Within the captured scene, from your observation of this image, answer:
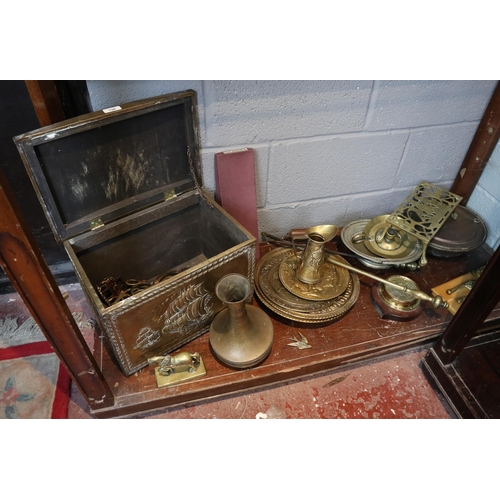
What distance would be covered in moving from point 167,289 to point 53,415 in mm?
537

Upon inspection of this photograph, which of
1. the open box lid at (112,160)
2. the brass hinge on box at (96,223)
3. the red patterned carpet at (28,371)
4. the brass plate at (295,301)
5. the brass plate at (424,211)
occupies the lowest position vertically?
the red patterned carpet at (28,371)

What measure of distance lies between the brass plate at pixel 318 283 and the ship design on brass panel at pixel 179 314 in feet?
0.94

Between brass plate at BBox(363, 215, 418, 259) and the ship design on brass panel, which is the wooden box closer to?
the ship design on brass panel

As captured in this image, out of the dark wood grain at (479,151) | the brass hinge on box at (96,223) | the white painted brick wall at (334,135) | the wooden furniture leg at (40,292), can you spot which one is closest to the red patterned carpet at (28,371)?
the wooden furniture leg at (40,292)

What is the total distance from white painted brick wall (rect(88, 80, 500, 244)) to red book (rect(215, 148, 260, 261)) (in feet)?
0.10

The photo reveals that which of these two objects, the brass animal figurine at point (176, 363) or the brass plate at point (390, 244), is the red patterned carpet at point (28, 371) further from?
the brass plate at point (390, 244)

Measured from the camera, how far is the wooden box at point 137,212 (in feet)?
3.34

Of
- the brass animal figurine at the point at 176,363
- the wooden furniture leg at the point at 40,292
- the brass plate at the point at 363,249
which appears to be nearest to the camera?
the wooden furniture leg at the point at 40,292

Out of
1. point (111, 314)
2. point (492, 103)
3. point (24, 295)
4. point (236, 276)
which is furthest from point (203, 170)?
point (492, 103)

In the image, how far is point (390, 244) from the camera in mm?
1443

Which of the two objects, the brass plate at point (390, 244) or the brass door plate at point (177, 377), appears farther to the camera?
the brass plate at point (390, 244)

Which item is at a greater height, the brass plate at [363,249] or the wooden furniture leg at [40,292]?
the wooden furniture leg at [40,292]

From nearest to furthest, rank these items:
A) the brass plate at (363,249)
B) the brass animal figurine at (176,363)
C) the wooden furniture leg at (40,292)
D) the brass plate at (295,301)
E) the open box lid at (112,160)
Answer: the wooden furniture leg at (40,292) → the open box lid at (112,160) → the brass animal figurine at (176,363) → the brass plate at (295,301) → the brass plate at (363,249)

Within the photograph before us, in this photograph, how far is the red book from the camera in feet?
4.20
